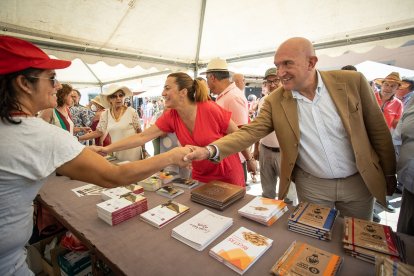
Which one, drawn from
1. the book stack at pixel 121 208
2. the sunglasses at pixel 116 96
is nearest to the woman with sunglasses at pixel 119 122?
the sunglasses at pixel 116 96

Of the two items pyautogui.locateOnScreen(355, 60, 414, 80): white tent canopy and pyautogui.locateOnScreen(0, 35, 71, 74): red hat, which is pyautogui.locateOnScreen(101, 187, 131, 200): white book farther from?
pyautogui.locateOnScreen(355, 60, 414, 80): white tent canopy

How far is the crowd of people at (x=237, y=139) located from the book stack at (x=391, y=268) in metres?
1.02

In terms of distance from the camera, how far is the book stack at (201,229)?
53.4 inches

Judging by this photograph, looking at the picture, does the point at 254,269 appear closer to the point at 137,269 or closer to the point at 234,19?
the point at 137,269

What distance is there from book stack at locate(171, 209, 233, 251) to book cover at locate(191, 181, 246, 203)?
18 cm

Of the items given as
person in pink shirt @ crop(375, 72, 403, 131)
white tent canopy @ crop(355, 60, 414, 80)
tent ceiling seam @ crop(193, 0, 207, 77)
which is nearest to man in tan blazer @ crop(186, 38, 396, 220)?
tent ceiling seam @ crop(193, 0, 207, 77)

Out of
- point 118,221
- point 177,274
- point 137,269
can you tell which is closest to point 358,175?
point 177,274

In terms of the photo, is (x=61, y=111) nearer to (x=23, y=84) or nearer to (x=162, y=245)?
(x=23, y=84)

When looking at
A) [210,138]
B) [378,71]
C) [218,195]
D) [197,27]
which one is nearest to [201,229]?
[218,195]

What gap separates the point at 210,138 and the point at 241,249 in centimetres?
143

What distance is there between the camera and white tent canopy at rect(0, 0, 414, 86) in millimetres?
3301

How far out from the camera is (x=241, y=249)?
1.27 metres

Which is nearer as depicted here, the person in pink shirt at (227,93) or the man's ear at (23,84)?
the man's ear at (23,84)

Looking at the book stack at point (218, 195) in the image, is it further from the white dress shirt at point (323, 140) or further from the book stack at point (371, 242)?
the book stack at point (371, 242)
